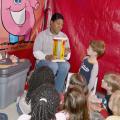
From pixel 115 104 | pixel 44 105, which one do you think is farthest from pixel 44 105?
pixel 115 104

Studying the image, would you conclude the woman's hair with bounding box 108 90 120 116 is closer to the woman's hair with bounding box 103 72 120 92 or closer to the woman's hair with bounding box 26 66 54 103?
the woman's hair with bounding box 103 72 120 92

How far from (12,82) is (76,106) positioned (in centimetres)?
112

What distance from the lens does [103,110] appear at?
2.97 metres

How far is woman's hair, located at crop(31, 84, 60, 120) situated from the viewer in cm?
200

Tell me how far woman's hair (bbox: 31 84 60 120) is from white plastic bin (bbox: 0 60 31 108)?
1.10 metres

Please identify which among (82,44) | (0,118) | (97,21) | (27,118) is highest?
(97,21)

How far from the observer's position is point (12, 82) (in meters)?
3.27

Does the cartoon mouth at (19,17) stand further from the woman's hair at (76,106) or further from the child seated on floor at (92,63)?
the woman's hair at (76,106)

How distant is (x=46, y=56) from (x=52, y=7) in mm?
744

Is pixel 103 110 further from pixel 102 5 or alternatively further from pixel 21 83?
pixel 102 5

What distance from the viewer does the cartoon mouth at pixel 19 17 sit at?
12.0 feet

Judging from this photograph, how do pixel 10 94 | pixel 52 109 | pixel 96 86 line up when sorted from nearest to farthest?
pixel 52 109
pixel 10 94
pixel 96 86

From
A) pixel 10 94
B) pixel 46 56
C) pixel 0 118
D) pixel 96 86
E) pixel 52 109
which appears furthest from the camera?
pixel 96 86

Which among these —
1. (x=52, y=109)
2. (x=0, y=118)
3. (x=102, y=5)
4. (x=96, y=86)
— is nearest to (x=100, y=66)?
(x=96, y=86)
